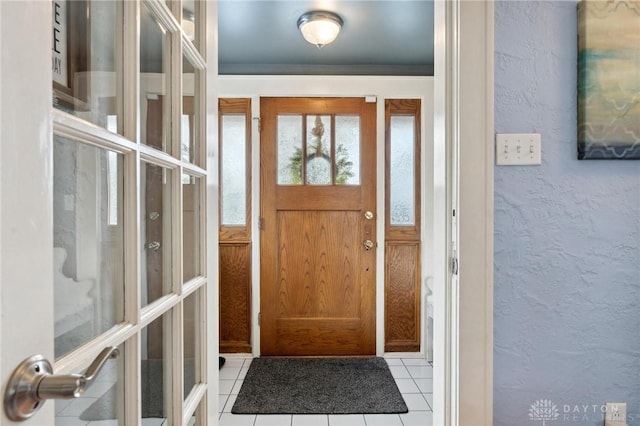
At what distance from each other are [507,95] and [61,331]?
1.26 meters

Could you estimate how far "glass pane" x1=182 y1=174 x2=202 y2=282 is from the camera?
953mm

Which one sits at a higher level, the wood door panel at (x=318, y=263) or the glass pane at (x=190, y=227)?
the glass pane at (x=190, y=227)

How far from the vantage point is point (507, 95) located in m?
1.15

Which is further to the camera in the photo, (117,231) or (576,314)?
(576,314)

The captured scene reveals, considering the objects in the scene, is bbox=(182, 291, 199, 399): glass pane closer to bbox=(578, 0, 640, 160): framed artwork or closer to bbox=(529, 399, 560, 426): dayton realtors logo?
bbox=(529, 399, 560, 426): dayton realtors logo

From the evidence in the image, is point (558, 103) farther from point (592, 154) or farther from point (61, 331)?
point (61, 331)

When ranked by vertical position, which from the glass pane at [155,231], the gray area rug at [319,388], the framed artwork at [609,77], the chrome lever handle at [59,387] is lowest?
the gray area rug at [319,388]

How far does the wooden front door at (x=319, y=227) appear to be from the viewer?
2832mm

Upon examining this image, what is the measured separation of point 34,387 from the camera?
0.39 m

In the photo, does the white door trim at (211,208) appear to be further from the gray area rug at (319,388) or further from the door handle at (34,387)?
the gray area rug at (319,388)

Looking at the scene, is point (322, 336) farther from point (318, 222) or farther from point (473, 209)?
point (473, 209)

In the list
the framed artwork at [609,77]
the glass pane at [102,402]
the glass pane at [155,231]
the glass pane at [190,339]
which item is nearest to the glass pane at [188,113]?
the glass pane at [155,231]

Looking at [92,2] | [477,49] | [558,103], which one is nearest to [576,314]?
[558,103]

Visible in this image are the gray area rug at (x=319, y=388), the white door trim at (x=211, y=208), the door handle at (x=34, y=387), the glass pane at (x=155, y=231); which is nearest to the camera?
the door handle at (x=34, y=387)
